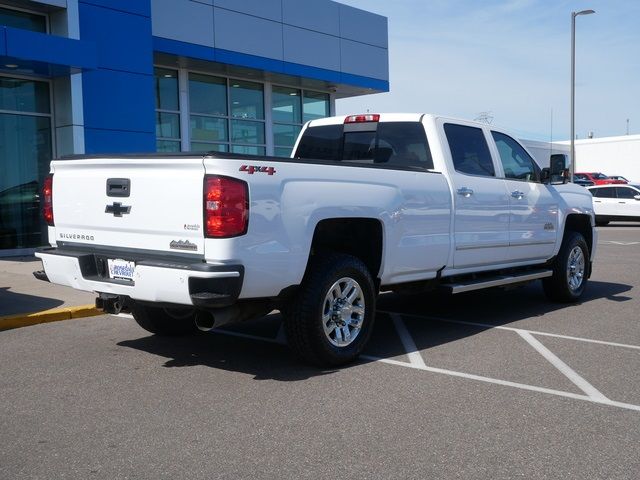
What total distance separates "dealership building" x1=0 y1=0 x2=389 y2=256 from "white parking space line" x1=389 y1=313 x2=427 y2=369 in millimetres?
8217

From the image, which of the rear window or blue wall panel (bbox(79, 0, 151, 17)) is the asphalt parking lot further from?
blue wall panel (bbox(79, 0, 151, 17))

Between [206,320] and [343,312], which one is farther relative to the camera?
[343,312]

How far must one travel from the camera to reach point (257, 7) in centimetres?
1786

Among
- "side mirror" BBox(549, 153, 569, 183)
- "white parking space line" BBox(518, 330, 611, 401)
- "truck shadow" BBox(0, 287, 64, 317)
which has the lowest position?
"white parking space line" BBox(518, 330, 611, 401)

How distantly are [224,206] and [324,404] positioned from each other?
4.89ft

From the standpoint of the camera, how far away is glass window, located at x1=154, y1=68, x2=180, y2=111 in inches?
690

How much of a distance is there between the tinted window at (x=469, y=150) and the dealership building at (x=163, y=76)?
26.6 ft

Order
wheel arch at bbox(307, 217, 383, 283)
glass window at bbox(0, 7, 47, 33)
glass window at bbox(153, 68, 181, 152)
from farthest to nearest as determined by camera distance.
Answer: glass window at bbox(153, 68, 181, 152)
glass window at bbox(0, 7, 47, 33)
wheel arch at bbox(307, 217, 383, 283)

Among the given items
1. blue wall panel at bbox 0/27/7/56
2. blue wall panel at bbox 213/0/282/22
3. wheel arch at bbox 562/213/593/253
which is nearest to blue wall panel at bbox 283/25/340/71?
blue wall panel at bbox 213/0/282/22

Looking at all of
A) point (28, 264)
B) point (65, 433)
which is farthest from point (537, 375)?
point (28, 264)

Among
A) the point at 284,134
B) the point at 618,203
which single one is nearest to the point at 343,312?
the point at 284,134

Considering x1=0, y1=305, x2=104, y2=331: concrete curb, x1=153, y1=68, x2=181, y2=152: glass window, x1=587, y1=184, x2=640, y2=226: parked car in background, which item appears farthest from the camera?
x1=587, y1=184, x2=640, y2=226: parked car in background

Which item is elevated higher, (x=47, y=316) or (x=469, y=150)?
(x=469, y=150)

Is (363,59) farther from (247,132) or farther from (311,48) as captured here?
(247,132)
